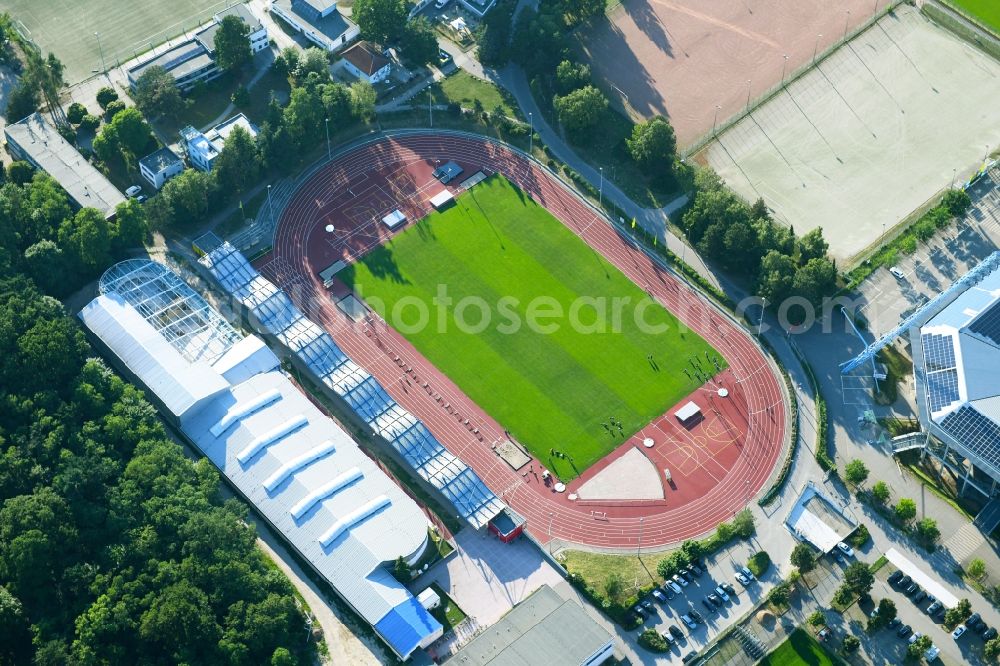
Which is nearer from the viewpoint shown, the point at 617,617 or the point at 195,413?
the point at 617,617

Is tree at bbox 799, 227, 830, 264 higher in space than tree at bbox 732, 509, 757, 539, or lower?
higher

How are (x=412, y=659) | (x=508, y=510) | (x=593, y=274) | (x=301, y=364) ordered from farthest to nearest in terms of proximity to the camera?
(x=593, y=274), (x=301, y=364), (x=508, y=510), (x=412, y=659)

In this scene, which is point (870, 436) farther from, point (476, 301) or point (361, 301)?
point (361, 301)

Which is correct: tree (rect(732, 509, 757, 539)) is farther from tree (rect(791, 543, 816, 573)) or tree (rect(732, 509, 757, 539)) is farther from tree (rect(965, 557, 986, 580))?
tree (rect(965, 557, 986, 580))

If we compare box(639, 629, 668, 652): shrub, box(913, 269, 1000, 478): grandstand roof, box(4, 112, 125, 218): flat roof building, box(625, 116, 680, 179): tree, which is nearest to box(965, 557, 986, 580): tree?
box(913, 269, 1000, 478): grandstand roof

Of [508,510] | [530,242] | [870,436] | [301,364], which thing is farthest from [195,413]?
[870,436]
